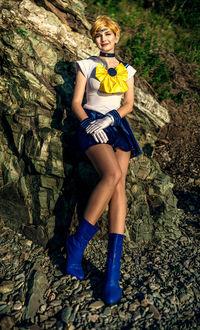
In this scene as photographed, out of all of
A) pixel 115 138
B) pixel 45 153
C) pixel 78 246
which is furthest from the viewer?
pixel 45 153

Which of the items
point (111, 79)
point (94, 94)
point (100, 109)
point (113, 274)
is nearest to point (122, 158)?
point (100, 109)

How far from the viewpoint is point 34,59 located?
161 inches

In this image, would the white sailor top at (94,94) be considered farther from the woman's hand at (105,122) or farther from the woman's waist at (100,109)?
the woman's hand at (105,122)

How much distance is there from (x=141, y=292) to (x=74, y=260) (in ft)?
2.69

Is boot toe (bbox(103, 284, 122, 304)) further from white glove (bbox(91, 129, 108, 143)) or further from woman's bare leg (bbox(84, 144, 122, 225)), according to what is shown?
white glove (bbox(91, 129, 108, 143))

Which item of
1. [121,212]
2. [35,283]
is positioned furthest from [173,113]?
[35,283]

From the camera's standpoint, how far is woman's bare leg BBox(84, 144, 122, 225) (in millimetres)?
2941

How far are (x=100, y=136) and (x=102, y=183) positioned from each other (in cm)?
54

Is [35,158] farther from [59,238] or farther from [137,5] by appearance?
[137,5]

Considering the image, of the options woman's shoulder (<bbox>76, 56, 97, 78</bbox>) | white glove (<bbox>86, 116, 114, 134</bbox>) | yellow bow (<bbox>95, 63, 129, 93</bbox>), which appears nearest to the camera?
white glove (<bbox>86, 116, 114, 134</bbox>)

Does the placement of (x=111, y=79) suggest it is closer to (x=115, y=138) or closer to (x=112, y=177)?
(x=115, y=138)

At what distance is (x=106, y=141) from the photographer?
3.10 m

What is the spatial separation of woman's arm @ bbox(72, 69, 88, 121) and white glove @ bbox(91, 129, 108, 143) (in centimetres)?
31

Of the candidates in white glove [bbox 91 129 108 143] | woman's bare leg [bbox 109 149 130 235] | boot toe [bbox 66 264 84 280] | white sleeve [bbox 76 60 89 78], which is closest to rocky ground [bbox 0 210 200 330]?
boot toe [bbox 66 264 84 280]
